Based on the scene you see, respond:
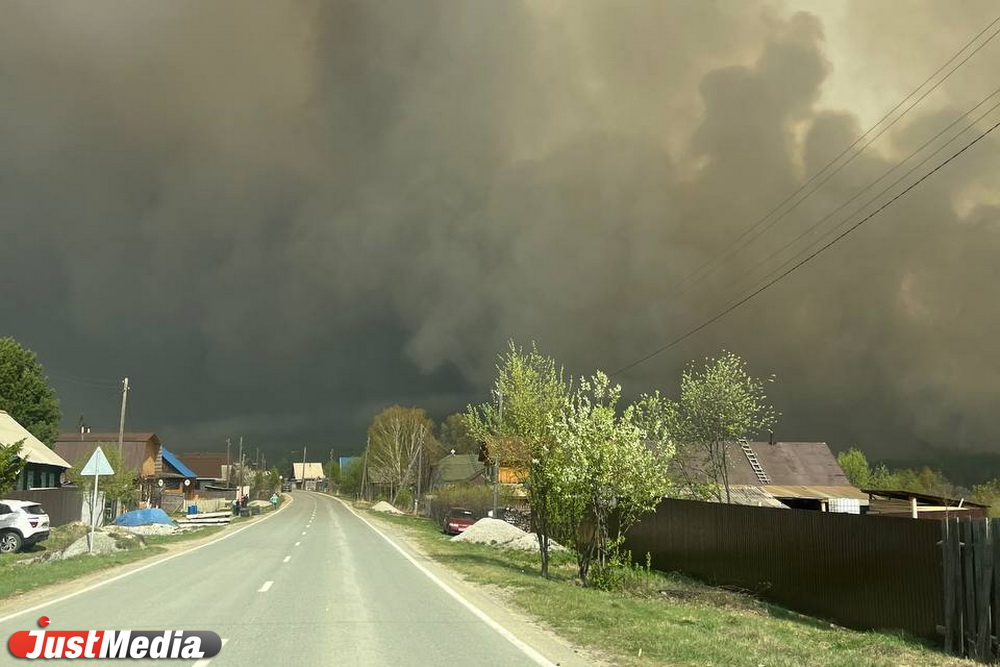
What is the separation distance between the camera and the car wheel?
104 ft

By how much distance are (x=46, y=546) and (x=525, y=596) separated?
2826 centimetres

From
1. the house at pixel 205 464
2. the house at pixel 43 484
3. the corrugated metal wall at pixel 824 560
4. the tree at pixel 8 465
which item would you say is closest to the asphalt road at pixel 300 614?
the tree at pixel 8 465

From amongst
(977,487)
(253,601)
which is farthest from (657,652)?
(977,487)

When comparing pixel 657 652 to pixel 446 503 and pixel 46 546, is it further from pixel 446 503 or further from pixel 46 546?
pixel 446 503

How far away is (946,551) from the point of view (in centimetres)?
1351

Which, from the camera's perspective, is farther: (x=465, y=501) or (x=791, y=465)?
(x=791, y=465)

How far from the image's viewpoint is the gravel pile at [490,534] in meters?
41.4

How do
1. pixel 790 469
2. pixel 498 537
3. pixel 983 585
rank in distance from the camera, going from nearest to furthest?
pixel 983 585
pixel 498 537
pixel 790 469

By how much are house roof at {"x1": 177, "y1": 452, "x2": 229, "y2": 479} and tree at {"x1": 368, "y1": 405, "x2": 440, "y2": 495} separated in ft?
188

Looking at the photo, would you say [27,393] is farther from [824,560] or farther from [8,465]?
[824,560]

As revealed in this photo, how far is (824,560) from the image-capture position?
18.4 m

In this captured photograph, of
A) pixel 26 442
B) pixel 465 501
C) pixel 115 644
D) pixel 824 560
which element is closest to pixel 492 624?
pixel 115 644

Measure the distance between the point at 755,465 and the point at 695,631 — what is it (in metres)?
62.0

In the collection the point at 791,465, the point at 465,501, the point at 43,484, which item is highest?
the point at 791,465
